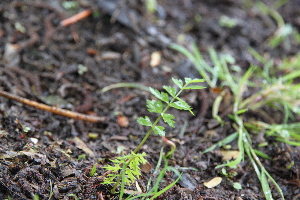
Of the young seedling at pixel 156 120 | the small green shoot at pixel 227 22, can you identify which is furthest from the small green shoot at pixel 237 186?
the small green shoot at pixel 227 22

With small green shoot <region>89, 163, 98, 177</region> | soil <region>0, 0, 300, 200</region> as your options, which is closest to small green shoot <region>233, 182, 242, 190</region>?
soil <region>0, 0, 300, 200</region>

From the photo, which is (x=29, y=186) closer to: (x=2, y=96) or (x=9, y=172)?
(x=9, y=172)

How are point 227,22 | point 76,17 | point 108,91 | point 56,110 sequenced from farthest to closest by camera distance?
point 227,22, point 76,17, point 108,91, point 56,110

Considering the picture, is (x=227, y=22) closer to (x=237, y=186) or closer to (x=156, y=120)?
(x=237, y=186)

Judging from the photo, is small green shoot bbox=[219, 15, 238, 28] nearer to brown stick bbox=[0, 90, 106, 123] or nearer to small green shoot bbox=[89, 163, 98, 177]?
brown stick bbox=[0, 90, 106, 123]

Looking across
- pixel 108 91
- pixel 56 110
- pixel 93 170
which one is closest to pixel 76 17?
pixel 108 91
